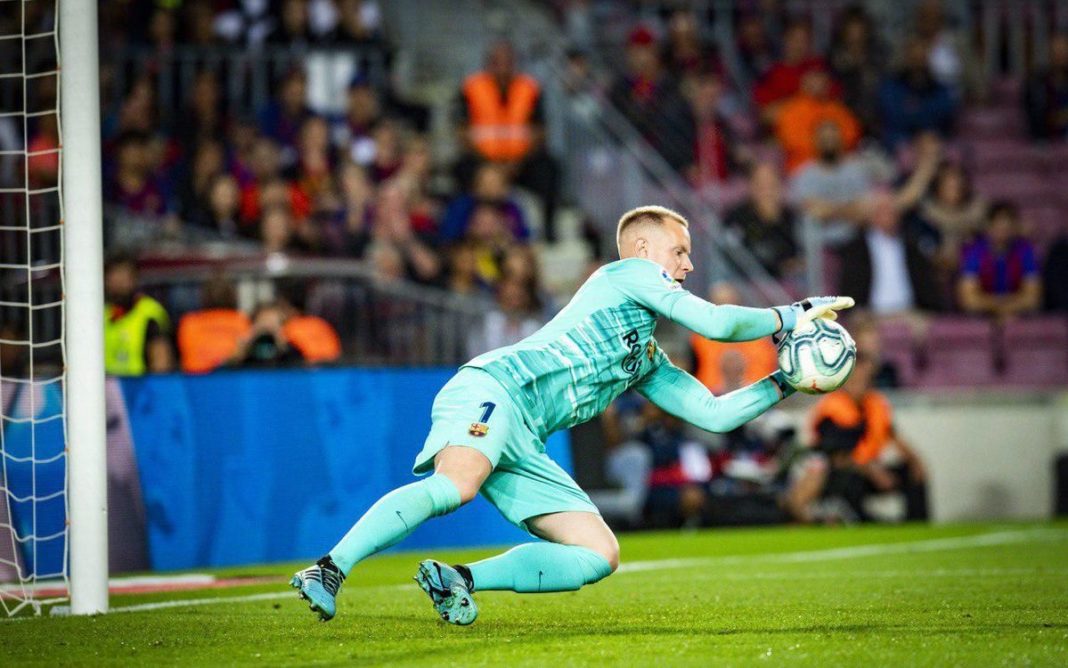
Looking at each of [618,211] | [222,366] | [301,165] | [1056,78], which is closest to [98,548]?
[222,366]

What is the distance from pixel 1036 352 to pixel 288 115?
768cm

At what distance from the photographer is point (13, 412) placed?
9.84 meters

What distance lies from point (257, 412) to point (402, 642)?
18.7 ft

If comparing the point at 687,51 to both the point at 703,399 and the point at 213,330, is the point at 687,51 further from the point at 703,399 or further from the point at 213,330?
the point at 703,399

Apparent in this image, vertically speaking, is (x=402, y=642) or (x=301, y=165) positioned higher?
(x=301, y=165)

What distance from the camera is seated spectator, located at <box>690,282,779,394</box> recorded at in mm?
15328

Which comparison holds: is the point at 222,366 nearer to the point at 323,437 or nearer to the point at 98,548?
the point at 323,437

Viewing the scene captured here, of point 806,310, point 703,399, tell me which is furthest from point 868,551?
point 806,310

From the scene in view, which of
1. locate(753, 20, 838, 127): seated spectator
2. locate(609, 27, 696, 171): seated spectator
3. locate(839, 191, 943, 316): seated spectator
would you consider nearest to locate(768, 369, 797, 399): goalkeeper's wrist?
locate(839, 191, 943, 316): seated spectator

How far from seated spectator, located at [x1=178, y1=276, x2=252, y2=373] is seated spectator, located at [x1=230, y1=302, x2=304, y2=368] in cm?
16

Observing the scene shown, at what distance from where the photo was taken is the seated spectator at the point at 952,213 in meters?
17.7

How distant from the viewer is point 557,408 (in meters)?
6.76

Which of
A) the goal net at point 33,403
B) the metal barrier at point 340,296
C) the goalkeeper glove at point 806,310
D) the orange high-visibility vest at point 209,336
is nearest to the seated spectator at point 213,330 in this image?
the orange high-visibility vest at point 209,336

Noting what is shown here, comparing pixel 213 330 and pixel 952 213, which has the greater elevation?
pixel 952 213
